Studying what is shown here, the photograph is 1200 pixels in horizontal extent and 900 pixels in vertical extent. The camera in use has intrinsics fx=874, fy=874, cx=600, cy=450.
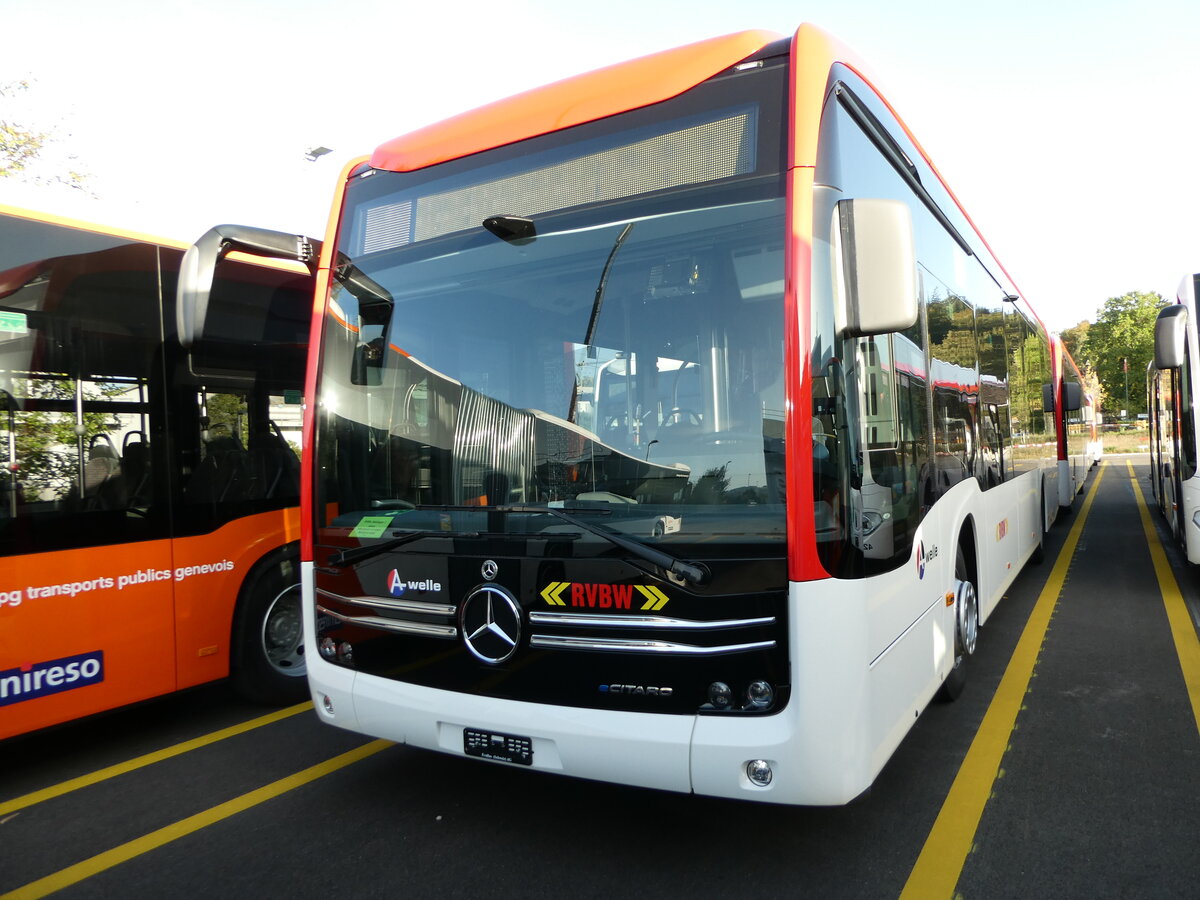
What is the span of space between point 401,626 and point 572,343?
133 cm

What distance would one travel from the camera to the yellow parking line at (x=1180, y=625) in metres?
5.35

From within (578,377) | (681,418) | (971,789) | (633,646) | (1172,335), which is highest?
(1172,335)

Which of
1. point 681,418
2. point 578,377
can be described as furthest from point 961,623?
point 578,377

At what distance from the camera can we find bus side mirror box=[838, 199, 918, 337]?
2.95 m

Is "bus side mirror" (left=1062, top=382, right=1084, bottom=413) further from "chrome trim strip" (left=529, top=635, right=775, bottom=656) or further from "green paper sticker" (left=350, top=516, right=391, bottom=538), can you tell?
"green paper sticker" (left=350, top=516, right=391, bottom=538)

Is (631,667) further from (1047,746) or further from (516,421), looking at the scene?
(1047,746)

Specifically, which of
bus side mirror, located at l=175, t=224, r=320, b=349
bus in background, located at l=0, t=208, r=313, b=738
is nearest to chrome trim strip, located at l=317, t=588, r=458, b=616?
bus side mirror, located at l=175, t=224, r=320, b=349

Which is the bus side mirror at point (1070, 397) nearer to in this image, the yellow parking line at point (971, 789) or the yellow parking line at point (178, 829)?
the yellow parking line at point (971, 789)

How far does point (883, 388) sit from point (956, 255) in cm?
264

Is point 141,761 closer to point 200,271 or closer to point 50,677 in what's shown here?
point 50,677

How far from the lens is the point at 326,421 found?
12.6ft

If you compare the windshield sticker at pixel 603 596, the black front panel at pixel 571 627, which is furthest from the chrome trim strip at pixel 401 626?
the windshield sticker at pixel 603 596

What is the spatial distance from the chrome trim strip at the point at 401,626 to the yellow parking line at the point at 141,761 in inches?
70.9

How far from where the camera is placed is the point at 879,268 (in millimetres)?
2975
